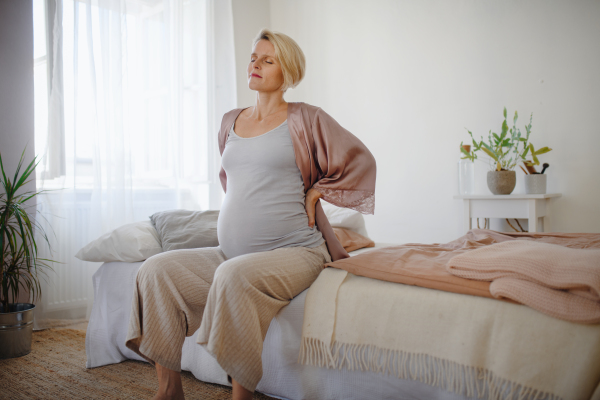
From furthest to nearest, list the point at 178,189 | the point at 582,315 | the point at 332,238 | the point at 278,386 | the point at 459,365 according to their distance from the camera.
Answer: the point at 178,189, the point at 332,238, the point at 278,386, the point at 459,365, the point at 582,315

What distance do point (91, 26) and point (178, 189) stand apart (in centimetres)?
103

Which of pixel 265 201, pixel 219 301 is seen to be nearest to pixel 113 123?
pixel 265 201

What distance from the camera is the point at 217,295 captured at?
1080mm

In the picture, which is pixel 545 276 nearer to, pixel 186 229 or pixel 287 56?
pixel 287 56

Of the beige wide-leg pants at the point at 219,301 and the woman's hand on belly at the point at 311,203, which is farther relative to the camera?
the woman's hand on belly at the point at 311,203

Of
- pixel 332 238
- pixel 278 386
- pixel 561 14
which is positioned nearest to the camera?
pixel 278 386

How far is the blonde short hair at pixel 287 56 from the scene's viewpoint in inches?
56.9

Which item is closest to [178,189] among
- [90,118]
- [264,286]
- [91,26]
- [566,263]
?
[90,118]

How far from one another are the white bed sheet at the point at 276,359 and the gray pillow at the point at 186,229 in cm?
16

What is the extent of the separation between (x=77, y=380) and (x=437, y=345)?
48.0 inches

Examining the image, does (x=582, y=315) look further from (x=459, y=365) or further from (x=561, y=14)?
(x=561, y=14)

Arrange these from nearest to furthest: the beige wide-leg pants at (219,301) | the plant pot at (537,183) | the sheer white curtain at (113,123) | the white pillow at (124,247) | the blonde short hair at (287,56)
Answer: the beige wide-leg pants at (219,301) < the blonde short hair at (287,56) < the white pillow at (124,247) < the sheer white curtain at (113,123) < the plant pot at (537,183)

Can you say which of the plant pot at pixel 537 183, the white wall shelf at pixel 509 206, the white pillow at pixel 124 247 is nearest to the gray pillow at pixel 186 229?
the white pillow at pixel 124 247

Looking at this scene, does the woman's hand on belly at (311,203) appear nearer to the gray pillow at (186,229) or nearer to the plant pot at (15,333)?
the gray pillow at (186,229)
